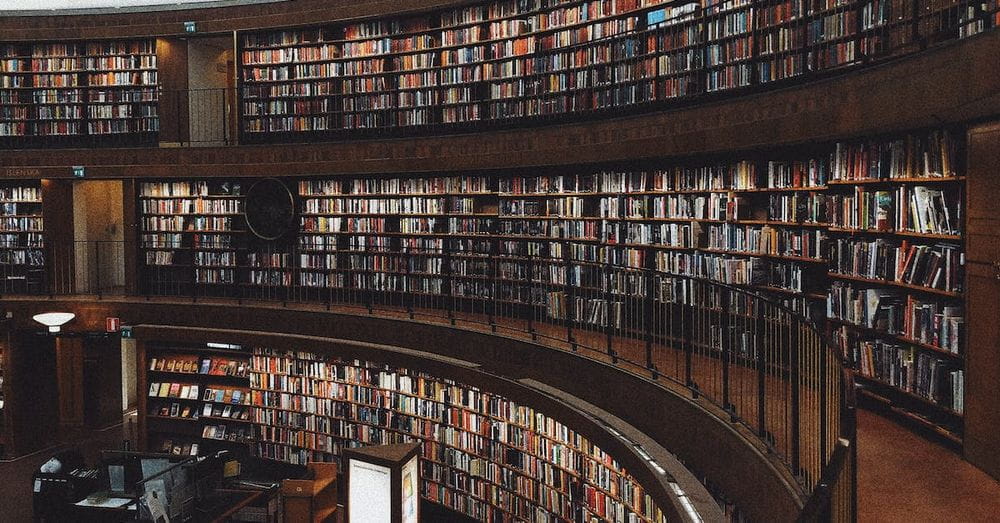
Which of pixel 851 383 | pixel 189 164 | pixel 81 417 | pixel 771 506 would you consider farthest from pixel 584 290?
pixel 81 417

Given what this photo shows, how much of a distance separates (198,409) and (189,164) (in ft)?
11.1

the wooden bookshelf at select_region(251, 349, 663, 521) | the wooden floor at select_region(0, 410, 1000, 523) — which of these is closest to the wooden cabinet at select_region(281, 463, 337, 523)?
the wooden bookshelf at select_region(251, 349, 663, 521)

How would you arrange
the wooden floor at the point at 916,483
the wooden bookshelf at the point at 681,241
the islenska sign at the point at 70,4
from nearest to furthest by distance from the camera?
the wooden floor at the point at 916,483, the wooden bookshelf at the point at 681,241, the islenska sign at the point at 70,4

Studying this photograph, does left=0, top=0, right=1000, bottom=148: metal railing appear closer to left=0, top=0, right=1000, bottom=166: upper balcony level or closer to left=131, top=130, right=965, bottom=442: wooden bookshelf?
left=0, top=0, right=1000, bottom=166: upper balcony level

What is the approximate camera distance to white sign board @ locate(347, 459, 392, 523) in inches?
212

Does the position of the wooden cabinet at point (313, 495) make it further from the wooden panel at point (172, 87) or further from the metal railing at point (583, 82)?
the wooden panel at point (172, 87)

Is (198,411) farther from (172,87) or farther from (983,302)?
(983,302)

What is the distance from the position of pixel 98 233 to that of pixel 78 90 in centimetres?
247

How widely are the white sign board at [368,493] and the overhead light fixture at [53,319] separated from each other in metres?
6.34

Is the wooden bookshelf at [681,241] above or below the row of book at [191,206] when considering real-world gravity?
below

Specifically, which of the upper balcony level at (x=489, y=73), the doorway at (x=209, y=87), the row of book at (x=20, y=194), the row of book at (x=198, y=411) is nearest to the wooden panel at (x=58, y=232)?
the row of book at (x=20, y=194)

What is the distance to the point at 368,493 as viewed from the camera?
5.53m

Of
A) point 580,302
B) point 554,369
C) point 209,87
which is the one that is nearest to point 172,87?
point 209,87

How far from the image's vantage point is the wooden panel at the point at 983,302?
363cm
